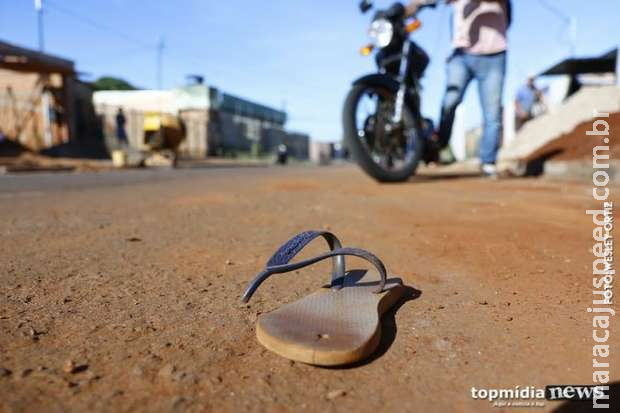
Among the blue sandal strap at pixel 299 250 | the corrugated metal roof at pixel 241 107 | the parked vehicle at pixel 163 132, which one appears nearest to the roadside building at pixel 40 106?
the corrugated metal roof at pixel 241 107

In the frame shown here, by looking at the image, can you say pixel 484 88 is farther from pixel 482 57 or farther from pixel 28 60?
pixel 28 60

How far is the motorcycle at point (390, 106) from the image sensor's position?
146 inches

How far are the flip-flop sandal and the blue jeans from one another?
3.57 meters

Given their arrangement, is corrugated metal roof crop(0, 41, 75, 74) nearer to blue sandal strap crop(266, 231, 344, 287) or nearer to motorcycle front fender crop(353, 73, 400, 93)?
motorcycle front fender crop(353, 73, 400, 93)

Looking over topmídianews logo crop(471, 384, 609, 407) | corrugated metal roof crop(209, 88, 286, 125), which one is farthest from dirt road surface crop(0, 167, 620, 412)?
corrugated metal roof crop(209, 88, 286, 125)

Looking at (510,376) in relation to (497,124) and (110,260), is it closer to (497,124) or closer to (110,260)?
(110,260)

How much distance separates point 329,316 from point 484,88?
3.90 metres

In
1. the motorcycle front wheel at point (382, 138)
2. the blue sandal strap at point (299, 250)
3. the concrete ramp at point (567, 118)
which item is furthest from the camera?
the concrete ramp at point (567, 118)

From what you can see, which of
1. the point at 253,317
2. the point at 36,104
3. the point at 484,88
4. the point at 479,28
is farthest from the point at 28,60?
the point at 253,317

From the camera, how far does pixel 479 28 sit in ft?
13.5

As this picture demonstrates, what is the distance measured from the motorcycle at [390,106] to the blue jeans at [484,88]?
258 mm

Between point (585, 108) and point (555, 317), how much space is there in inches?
328

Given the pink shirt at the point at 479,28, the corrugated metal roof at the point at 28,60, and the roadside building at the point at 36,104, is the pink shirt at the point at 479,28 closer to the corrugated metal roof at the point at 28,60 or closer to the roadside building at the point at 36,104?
the corrugated metal roof at the point at 28,60

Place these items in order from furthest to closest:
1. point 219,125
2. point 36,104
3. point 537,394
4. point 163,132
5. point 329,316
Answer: point 219,125, point 36,104, point 163,132, point 329,316, point 537,394
